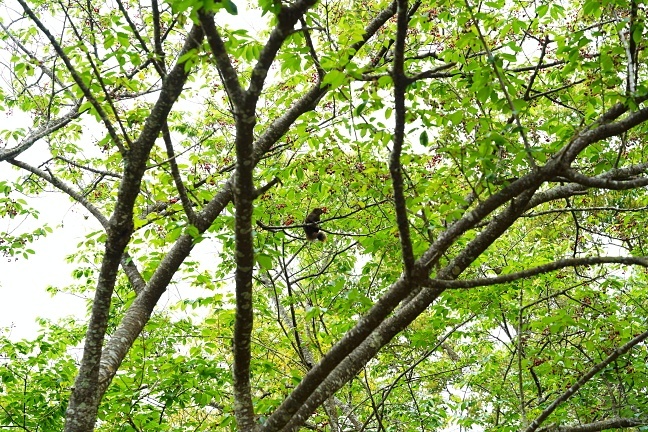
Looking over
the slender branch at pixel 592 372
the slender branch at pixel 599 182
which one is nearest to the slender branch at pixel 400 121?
the slender branch at pixel 599 182

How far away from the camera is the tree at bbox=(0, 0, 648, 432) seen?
2695mm

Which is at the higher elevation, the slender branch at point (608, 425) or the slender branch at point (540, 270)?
the slender branch at point (608, 425)

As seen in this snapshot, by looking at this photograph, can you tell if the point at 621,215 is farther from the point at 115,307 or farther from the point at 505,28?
the point at 115,307

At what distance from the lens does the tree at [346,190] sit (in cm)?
270

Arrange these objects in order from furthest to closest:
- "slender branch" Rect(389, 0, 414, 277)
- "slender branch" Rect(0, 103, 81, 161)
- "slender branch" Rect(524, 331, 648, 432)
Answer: "slender branch" Rect(0, 103, 81, 161), "slender branch" Rect(524, 331, 648, 432), "slender branch" Rect(389, 0, 414, 277)

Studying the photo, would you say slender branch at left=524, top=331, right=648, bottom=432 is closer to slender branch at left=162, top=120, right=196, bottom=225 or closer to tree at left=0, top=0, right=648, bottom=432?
tree at left=0, top=0, right=648, bottom=432

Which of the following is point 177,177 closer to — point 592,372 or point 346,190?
point 346,190

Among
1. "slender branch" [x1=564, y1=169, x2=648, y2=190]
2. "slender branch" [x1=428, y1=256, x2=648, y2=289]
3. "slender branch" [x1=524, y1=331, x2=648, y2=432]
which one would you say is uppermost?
"slender branch" [x1=564, y1=169, x2=648, y2=190]

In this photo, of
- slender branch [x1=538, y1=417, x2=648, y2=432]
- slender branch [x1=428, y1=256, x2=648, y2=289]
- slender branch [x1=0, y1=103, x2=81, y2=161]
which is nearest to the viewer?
slender branch [x1=428, y1=256, x2=648, y2=289]

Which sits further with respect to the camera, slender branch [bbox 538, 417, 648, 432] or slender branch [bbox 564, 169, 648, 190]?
slender branch [bbox 538, 417, 648, 432]

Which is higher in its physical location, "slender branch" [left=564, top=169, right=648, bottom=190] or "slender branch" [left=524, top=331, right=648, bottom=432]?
"slender branch" [left=564, top=169, right=648, bottom=190]

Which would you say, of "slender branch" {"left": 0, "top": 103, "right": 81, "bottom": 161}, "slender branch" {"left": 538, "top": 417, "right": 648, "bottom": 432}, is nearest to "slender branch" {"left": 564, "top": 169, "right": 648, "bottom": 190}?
"slender branch" {"left": 538, "top": 417, "right": 648, "bottom": 432}

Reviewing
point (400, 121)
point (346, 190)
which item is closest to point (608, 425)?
point (346, 190)

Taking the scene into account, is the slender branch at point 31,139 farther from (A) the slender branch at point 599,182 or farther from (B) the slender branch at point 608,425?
(B) the slender branch at point 608,425
